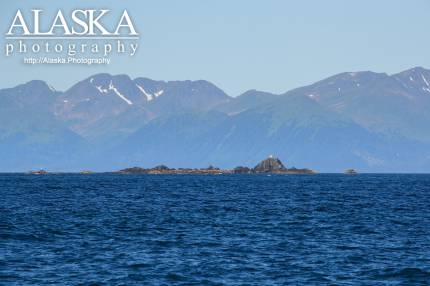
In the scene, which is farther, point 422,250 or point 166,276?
point 422,250

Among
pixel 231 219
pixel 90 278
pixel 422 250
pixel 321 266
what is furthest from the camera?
pixel 231 219

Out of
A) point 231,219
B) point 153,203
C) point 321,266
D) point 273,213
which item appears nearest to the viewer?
point 321,266

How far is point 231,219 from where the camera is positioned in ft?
271

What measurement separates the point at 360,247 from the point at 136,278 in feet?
64.0

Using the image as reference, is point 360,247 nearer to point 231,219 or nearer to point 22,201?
point 231,219

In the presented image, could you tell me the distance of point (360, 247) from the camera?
60.2 meters

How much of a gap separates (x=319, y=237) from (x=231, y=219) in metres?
17.5

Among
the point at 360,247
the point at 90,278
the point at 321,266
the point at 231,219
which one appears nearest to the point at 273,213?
the point at 231,219

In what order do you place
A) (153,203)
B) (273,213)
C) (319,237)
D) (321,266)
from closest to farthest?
(321,266), (319,237), (273,213), (153,203)

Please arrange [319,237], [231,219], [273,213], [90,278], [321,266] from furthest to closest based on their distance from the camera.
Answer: [273,213], [231,219], [319,237], [321,266], [90,278]

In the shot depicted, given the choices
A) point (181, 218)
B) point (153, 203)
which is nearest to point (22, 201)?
point (153, 203)

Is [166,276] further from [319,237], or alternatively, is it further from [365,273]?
[319,237]

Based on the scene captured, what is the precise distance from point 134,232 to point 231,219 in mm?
15802

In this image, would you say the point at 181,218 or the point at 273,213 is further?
the point at 273,213
